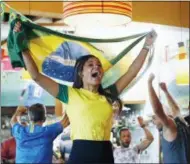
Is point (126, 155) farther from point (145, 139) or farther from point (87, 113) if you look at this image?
point (87, 113)

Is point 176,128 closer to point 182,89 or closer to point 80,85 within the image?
point 182,89

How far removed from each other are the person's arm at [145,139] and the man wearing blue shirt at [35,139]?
36.8 inches

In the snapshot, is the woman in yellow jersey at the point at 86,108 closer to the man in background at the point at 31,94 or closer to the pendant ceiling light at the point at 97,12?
the pendant ceiling light at the point at 97,12

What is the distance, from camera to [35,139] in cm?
340

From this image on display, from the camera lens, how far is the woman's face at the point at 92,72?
2.87 meters

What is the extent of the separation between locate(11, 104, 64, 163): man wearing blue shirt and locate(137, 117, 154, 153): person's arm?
935mm

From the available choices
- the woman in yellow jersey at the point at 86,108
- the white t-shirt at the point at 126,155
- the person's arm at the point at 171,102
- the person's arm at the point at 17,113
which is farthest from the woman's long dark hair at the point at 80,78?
the person's arm at the point at 171,102

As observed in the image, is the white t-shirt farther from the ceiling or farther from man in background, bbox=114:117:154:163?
the ceiling

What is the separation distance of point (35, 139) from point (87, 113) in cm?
85

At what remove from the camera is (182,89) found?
4.15 meters

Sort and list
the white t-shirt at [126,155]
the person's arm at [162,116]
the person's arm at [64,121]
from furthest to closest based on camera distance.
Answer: the person's arm at [162,116], the white t-shirt at [126,155], the person's arm at [64,121]

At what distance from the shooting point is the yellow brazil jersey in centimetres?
274

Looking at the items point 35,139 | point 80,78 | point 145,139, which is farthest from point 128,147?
point 80,78

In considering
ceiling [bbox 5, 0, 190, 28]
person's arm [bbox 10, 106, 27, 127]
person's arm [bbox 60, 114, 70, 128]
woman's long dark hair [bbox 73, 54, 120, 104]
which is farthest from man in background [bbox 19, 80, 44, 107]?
woman's long dark hair [bbox 73, 54, 120, 104]
